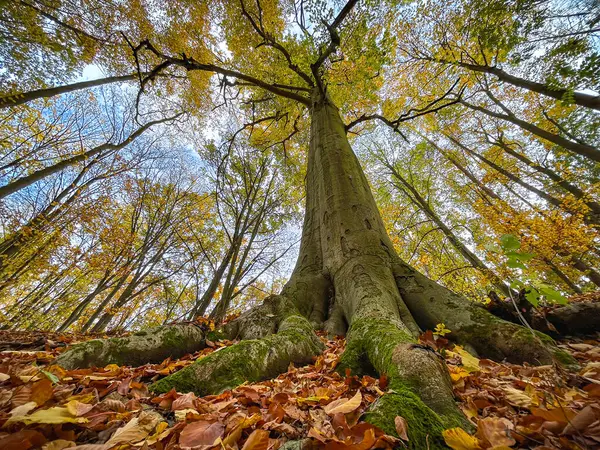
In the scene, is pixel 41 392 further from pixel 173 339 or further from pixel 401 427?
pixel 401 427

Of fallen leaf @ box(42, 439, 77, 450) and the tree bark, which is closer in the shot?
fallen leaf @ box(42, 439, 77, 450)

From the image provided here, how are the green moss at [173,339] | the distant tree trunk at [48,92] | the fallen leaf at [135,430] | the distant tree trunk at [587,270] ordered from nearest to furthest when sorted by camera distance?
the fallen leaf at [135,430] < the green moss at [173,339] < the distant tree trunk at [48,92] < the distant tree trunk at [587,270]

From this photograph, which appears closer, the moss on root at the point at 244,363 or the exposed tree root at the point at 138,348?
the moss on root at the point at 244,363

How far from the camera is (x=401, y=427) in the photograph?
0.70 m

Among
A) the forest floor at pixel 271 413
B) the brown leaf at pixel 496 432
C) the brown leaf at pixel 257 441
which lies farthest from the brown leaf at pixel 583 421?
Result: the brown leaf at pixel 257 441

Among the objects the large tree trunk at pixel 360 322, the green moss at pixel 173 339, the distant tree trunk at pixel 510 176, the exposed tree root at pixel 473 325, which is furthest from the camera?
the distant tree trunk at pixel 510 176

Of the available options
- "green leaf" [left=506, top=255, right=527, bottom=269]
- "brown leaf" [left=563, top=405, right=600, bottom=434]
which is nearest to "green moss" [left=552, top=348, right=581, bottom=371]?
"green leaf" [left=506, top=255, right=527, bottom=269]

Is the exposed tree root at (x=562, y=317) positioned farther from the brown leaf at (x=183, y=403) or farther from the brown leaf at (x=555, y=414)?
the brown leaf at (x=183, y=403)

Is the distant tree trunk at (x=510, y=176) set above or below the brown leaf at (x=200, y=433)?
above

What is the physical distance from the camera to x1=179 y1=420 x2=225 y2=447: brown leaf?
0.73 m

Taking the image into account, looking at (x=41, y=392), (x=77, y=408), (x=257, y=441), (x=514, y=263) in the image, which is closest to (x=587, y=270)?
(x=514, y=263)

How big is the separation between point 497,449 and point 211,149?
6.84 metres

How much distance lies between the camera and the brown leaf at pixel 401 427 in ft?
2.23

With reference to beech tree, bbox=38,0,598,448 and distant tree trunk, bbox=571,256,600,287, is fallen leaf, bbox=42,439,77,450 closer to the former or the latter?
beech tree, bbox=38,0,598,448
